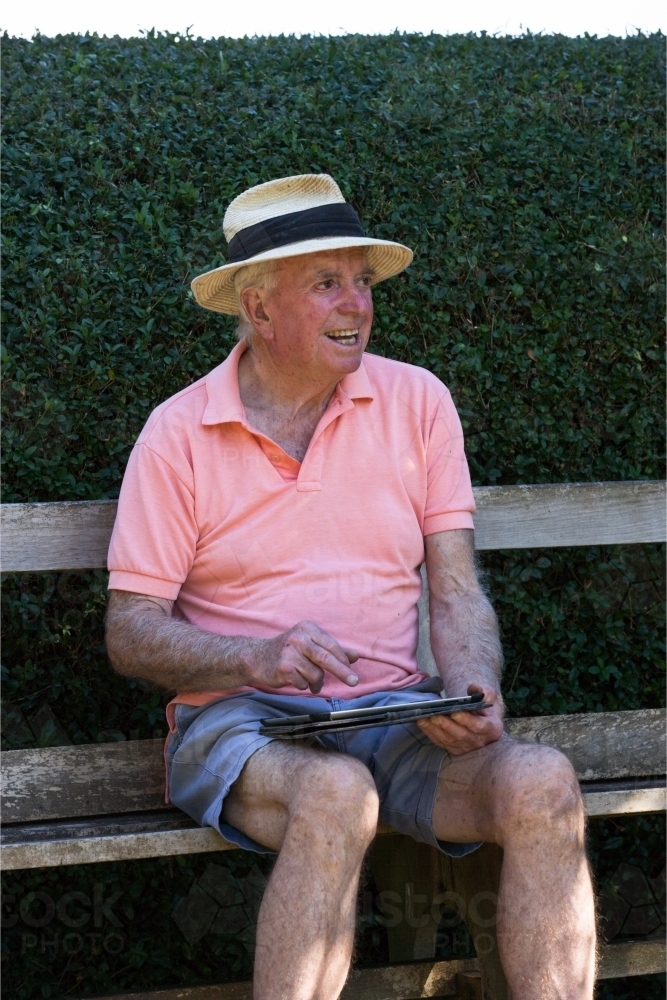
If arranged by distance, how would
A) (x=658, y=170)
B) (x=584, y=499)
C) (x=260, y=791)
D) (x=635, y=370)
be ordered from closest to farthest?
(x=260, y=791) → (x=584, y=499) → (x=635, y=370) → (x=658, y=170)

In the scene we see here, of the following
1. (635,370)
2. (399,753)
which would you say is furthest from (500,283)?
(399,753)

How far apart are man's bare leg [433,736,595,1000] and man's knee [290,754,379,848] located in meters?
0.28

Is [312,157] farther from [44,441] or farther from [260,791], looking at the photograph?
[260,791]

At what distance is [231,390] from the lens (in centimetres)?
308

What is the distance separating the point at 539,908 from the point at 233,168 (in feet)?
8.80

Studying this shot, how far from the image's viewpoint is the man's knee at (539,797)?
8.02 ft

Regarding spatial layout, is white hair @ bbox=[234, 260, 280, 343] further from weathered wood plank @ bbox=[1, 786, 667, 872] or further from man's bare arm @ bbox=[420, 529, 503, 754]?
weathered wood plank @ bbox=[1, 786, 667, 872]

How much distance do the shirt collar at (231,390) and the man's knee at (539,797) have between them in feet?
3.54

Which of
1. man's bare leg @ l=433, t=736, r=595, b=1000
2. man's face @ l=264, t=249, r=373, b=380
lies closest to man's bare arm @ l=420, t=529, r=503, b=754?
man's bare leg @ l=433, t=736, r=595, b=1000

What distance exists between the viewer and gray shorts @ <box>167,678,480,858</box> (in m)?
2.67

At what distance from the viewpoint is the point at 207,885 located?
4160mm

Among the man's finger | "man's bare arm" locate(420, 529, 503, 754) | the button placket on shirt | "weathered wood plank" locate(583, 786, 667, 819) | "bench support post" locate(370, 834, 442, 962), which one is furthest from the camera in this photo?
"bench support post" locate(370, 834, 442, 962)

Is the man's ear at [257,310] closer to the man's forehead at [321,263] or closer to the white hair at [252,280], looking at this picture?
the white hair at [252,280]

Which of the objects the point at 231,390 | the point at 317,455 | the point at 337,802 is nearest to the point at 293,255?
the point at 231,390
